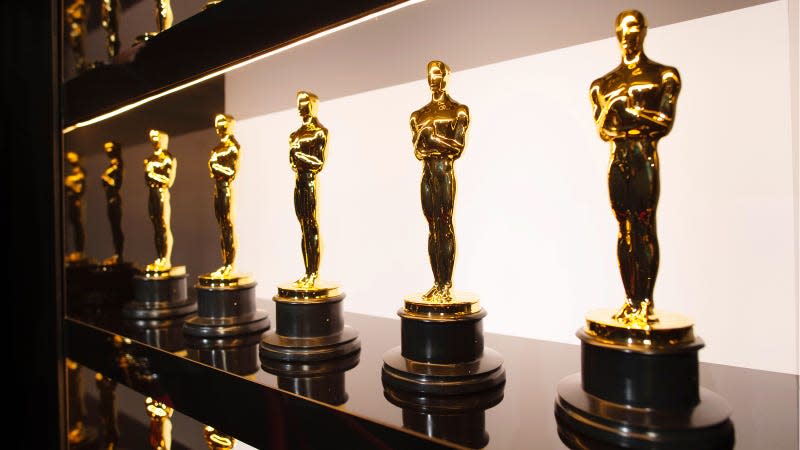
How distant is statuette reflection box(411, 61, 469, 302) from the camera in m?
0.56

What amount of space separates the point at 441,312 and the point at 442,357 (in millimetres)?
46

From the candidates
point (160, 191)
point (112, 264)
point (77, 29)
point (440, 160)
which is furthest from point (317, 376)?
point (77, 29)

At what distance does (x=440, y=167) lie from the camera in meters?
0.57

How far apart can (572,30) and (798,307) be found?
16.2 inches

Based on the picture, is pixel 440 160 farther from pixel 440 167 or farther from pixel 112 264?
pixel 112 264

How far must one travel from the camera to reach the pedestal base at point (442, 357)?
1.62 feet

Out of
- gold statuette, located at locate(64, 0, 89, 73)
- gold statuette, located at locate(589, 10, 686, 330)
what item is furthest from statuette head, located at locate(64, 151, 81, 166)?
gold statuette, located at locate(589, 10, 686, 330)

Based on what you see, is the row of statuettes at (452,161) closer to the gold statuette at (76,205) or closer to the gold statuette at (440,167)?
the gold statuette at (440,167)

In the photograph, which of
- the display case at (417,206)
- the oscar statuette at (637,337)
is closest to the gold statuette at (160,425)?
the display case at (417,206)

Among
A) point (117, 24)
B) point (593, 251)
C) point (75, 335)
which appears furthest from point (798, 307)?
point (117, 24)

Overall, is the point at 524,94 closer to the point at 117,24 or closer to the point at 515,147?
the point at 515,147

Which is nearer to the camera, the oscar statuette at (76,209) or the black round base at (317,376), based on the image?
the black round base at (317,376)

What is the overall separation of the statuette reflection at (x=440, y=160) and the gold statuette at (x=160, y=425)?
1.55 feet

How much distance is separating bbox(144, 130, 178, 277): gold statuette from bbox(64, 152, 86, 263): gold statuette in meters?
0.25
